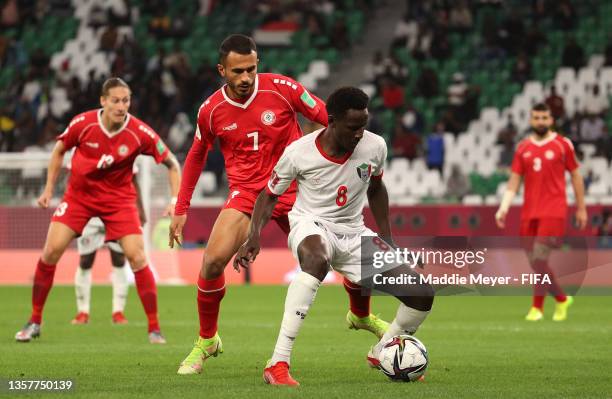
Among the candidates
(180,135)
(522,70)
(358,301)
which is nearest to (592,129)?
(522,70)

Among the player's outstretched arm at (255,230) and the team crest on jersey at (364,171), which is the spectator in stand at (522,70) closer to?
the team crest on jersey at (364,171)

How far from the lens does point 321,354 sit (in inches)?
387

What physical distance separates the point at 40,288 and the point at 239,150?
10.9 feet

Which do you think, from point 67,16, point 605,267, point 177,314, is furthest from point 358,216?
point 67,16

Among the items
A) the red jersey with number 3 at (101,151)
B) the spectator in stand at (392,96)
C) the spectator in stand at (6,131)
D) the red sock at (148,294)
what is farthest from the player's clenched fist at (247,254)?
the spectator in stand at (6,131)

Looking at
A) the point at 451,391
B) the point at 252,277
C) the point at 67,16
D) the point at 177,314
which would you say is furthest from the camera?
the point at 67,16

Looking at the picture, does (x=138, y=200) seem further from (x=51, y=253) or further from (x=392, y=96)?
(x=392, y=96)

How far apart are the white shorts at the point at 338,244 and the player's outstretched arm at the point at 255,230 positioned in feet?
0.66

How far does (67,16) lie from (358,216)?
24612 mm

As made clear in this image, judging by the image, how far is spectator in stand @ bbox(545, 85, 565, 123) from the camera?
24.5m

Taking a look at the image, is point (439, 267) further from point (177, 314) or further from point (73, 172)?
point (177, 314)

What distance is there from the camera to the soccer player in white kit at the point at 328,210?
24.4 ft

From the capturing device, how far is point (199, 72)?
90.4 ft

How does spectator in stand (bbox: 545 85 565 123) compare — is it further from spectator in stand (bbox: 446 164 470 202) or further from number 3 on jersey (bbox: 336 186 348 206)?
number 3 on jersey (bbox: 336 186 348 206)
